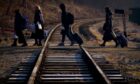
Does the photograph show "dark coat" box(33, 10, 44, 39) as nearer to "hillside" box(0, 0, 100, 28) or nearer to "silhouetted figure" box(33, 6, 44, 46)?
"silhouetted figure" box(33, 6, 44, 46)

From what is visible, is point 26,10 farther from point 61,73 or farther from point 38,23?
point 61,73

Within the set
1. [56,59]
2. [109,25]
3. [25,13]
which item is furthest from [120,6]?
[56,59]

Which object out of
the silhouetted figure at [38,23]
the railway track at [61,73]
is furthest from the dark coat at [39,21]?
the railway track at [61,73]

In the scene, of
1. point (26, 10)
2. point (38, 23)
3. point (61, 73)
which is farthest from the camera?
point (26, 10)

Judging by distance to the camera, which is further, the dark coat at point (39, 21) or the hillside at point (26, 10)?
the hillside at point (26, 10)

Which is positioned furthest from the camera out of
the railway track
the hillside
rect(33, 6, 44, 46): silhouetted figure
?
the hillside

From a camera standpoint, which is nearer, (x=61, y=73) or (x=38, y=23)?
(x=61, y=73)

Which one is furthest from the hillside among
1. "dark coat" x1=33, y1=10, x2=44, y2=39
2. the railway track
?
the railway track

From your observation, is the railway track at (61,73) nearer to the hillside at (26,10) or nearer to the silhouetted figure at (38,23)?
the silhouetted figure at (38,23)

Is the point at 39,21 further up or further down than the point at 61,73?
further up

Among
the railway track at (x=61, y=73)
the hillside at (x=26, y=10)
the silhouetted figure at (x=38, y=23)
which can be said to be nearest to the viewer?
the railway track at (x=61, y=73)

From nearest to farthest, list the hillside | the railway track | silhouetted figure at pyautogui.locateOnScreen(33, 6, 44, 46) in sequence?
the railway track < silhouetted figure at pyautogui.locateOnScreen(33, 6, 44, 46) < the hillside

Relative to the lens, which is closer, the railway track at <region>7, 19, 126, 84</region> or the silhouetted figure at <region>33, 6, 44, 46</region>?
the railway track at <region>7, 19, 126, 84</region>

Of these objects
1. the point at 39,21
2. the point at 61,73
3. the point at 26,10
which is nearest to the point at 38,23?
the point at 39,21
